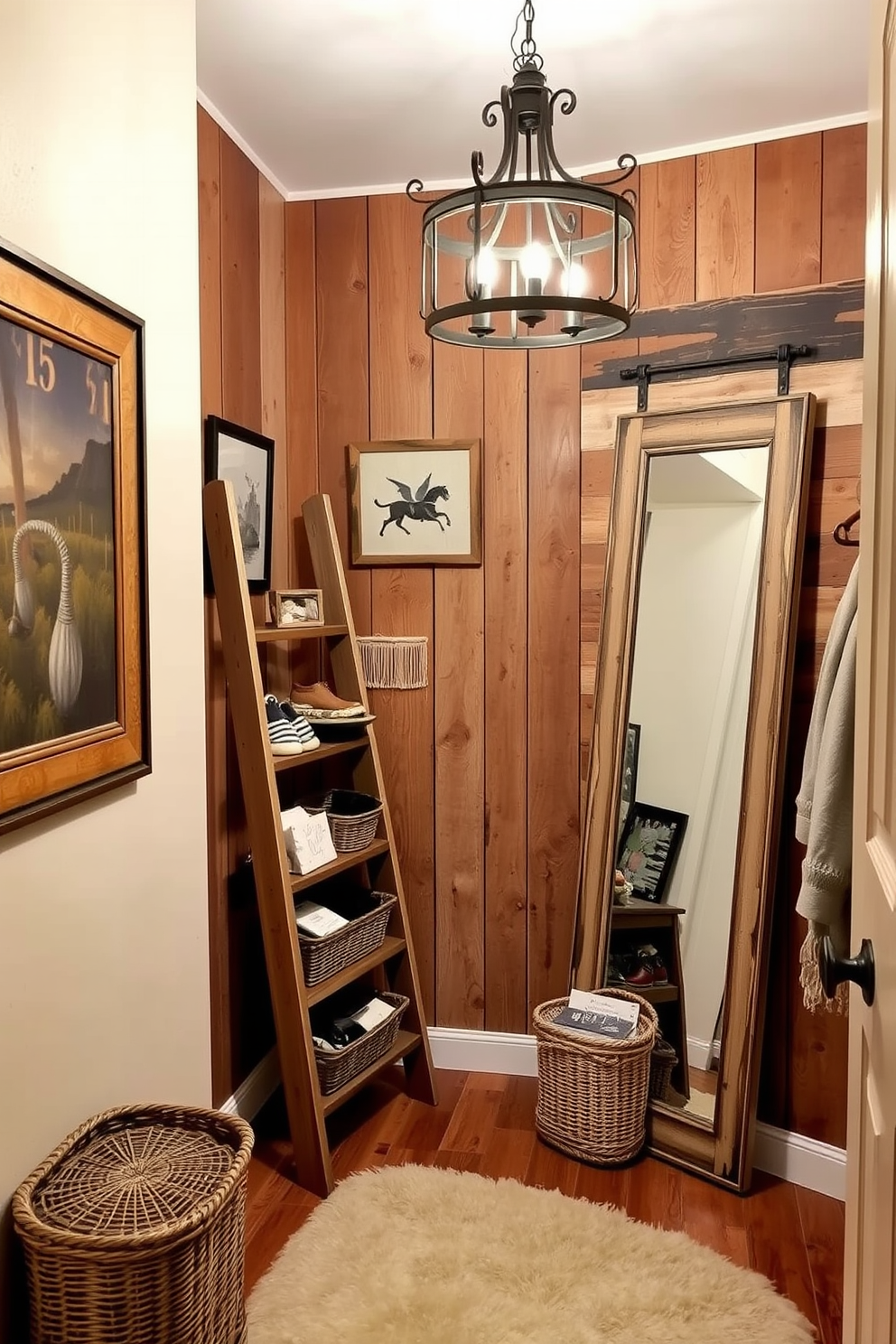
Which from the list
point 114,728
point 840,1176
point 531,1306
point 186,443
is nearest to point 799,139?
point 186,443

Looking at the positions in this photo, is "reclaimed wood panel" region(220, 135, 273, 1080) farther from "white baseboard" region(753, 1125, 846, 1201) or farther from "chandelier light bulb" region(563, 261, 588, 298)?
"white baseboard" region(753, 1125, 846, 1201)

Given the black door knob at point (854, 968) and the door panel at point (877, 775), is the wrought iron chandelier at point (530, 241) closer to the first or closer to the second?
the door panel at point (877, 775)

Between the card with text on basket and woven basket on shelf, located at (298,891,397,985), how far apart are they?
20.2 inches

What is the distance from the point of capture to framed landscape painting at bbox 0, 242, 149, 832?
1.31m

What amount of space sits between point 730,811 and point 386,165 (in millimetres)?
1926

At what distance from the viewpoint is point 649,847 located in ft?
8.68

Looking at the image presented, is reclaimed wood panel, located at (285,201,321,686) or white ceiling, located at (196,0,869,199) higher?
white ceiling, located at (196,0,869,199)

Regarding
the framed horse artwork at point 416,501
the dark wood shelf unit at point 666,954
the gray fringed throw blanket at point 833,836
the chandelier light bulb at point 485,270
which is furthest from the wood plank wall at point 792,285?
the chandelier light bulb at point 485,270

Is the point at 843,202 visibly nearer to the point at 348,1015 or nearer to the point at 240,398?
the point at 240,398

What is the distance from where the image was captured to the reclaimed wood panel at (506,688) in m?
2.88

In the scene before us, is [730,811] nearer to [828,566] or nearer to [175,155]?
[828,566]

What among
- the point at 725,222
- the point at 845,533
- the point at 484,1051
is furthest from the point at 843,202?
the point at 484,1051

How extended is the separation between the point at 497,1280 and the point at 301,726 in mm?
1275

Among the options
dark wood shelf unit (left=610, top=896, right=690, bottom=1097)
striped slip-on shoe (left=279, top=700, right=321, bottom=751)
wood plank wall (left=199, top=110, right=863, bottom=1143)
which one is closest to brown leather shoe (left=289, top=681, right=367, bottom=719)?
striped slip-on shoe (left=279, top=700, right=321, bottom=751)
